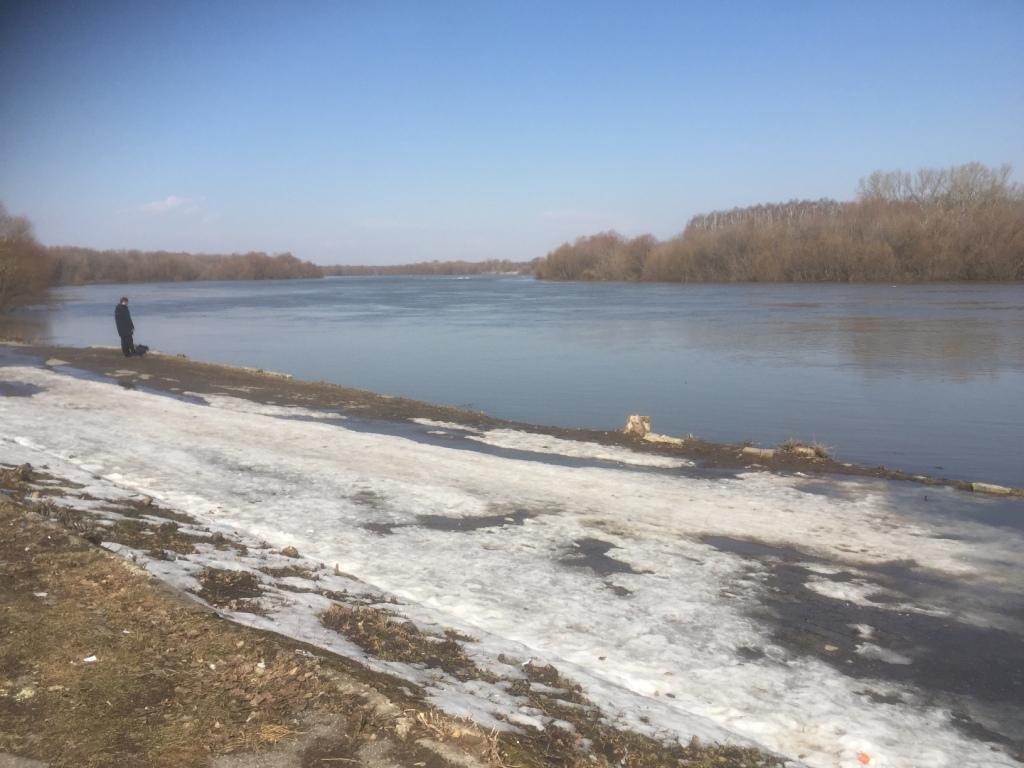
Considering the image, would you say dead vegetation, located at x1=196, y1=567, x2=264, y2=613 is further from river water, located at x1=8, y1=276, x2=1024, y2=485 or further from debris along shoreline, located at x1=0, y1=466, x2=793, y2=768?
river water, located at x1=8, y1=276, x2=1024, y2=485

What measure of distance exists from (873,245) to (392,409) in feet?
240

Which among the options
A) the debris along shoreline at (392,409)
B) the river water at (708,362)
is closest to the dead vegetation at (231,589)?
the debris along shoreline at (392,409)

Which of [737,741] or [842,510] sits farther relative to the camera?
[842,510]

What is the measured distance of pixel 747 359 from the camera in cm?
2686

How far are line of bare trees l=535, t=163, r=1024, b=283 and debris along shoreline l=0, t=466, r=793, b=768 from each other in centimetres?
7789

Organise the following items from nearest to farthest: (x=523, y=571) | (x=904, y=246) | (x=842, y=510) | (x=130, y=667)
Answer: (x=130, y=667), (x=523, y=571), (x=842, y=510), (x=904, y=246)

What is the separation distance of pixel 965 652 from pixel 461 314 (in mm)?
47362

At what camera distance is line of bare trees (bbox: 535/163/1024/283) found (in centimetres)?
7169

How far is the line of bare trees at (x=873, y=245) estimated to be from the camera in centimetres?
7169

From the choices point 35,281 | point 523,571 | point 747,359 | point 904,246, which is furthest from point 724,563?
point 904,246

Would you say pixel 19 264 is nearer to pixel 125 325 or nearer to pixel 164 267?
pixel 125 325

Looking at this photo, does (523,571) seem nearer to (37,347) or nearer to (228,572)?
(228,572)

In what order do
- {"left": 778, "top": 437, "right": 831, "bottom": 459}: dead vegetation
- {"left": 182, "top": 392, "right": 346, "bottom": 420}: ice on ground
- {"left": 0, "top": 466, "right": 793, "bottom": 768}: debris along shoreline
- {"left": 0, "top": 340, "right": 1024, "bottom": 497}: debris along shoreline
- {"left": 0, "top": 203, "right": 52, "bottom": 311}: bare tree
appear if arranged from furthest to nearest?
1. {"left": 0, "top": 203, "right": 52, "bottom": 311}: bare tree
2. {"left": 182, "top": 392, "right": 346, "bottom": 420}: ice on ground
3. {"left": 778, "top": 437, "right": 831, "bottom": 459}: dead vegetation
4. {"left": 0, "top": 340, "right": 1024, "bottom": 497}: debris along shoreline
5. {"left": 0, "top": 466, "right": 793, "bottom": 768}: debris along shoreline

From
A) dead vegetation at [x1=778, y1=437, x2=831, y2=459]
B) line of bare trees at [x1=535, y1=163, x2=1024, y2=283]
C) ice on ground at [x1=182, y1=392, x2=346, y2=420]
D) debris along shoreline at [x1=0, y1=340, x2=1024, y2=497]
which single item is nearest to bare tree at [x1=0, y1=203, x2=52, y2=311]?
debris along shoreline at [x1=0, y1=340, x2=1024, y2=497]
